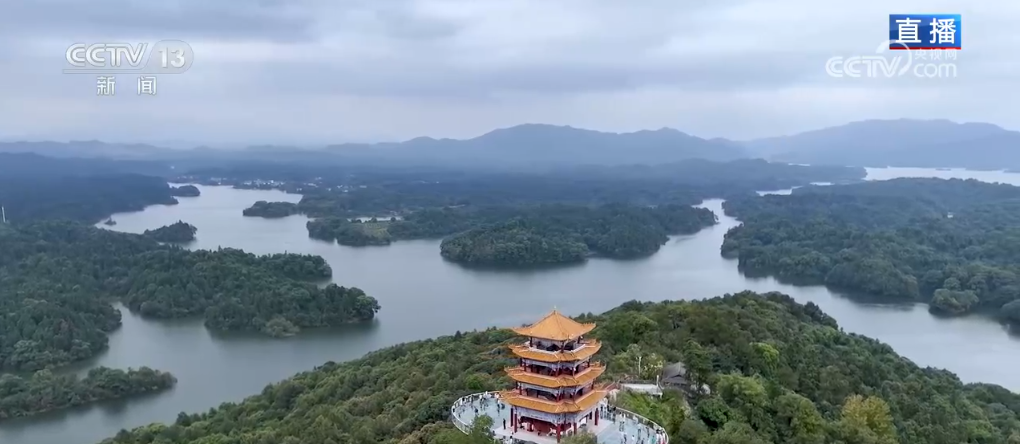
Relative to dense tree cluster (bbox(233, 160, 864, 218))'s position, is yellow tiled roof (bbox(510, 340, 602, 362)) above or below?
below

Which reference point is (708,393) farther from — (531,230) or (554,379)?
(531,230)

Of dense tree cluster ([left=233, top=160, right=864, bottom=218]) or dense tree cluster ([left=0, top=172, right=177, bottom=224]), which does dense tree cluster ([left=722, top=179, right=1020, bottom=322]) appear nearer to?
dense tree cluster ([left=233, top=160, right=864, bottom=218])

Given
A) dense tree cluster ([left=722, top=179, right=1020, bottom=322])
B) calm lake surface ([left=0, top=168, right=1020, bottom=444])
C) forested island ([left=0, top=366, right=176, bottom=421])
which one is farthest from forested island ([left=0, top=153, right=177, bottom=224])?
dense tree cluster ([left=722, top=179, right=1020, bottom=322])

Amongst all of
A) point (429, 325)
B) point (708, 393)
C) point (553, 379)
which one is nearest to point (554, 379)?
point (553, 379)

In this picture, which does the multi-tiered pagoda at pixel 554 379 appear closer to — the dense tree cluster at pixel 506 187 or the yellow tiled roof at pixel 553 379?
the yellow tiled roof at pixel 553 379

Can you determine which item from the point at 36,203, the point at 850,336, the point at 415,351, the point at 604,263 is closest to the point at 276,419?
Answer: the point at 415,351

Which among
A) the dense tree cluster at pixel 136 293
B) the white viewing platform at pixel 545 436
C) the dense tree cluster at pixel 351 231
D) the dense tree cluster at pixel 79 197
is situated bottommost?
the dense tree cluster at pixel 136 293

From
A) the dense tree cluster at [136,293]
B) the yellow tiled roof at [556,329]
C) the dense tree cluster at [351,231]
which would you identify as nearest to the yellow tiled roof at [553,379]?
the yellow tiled roof at [556,329]
